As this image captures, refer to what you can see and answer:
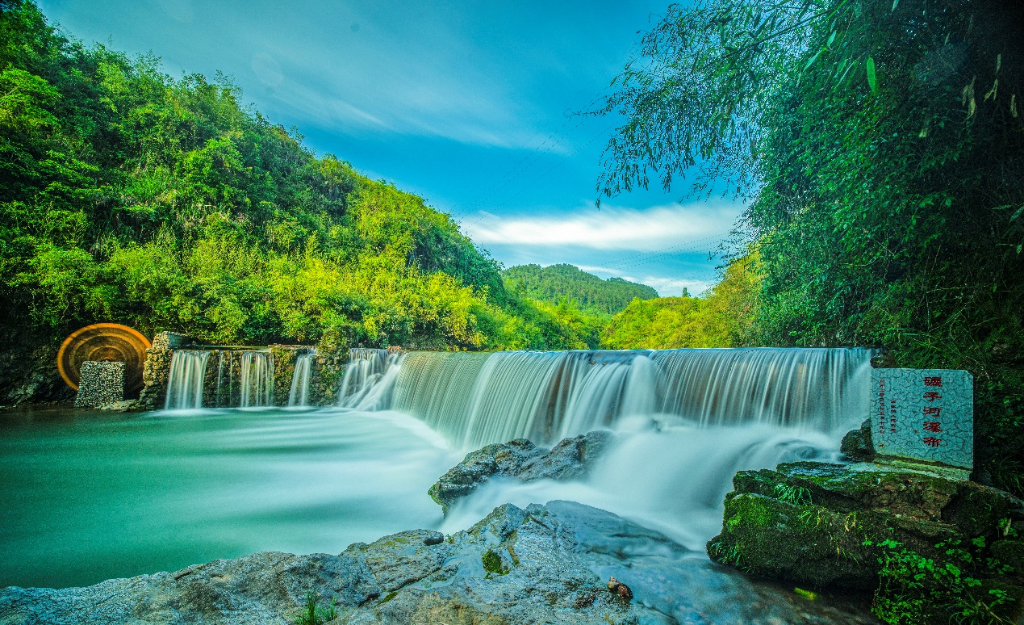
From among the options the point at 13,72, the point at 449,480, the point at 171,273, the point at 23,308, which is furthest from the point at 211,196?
the point at 449,480

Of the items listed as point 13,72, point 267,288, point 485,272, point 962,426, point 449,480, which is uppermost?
point 13,72

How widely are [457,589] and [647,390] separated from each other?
4.85 meters

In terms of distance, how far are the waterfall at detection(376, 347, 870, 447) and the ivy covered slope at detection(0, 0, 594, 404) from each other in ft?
24.6

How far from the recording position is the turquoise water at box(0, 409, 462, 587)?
3.69 meters

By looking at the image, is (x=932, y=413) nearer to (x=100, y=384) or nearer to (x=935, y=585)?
(x=935, y=585)

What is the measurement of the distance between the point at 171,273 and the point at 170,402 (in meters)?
3.81

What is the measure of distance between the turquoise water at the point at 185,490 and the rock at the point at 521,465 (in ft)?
1.22

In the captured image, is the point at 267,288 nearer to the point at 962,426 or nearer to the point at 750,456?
the point at 750,456

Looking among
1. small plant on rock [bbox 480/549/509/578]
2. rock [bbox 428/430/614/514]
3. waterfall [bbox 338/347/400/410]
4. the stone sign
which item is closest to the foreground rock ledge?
small plant on rock [bbox 480/549/509/578]

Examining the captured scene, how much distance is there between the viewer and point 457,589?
2014mm

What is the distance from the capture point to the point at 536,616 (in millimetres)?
1848

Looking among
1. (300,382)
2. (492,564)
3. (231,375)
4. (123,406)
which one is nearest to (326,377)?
(300,382)

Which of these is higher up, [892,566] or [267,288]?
[267,288]

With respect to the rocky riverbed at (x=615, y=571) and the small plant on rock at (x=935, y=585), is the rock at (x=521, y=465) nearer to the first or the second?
the rocky riverbed at (x=615, y=571)
